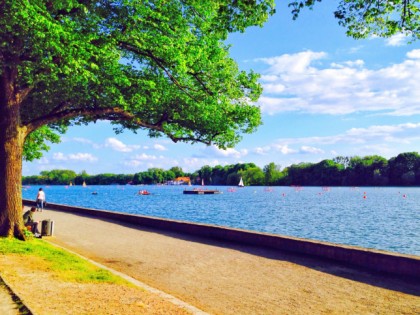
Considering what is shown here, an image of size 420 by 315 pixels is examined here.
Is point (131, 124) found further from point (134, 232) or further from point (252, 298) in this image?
point (252, 298)

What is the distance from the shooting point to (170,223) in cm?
2084

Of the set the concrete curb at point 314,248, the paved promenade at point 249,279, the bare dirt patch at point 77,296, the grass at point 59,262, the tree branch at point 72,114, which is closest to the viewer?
the bare dirt patch at point 77,296

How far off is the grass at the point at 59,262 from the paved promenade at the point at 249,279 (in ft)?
3.57

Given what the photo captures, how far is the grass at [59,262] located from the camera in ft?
31.6

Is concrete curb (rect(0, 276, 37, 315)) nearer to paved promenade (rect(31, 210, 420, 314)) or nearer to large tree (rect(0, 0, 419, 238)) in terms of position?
paved promenade (rect(31, 210, 420, 314))

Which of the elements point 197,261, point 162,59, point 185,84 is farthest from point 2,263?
point 185,84

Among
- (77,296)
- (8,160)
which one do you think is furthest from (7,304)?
(8,160)

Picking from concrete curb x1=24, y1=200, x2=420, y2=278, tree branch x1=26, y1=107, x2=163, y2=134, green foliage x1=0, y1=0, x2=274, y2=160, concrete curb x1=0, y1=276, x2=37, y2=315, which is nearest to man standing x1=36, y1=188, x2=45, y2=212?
concrete curb x1=24, y1=200, x2=420, y2=278

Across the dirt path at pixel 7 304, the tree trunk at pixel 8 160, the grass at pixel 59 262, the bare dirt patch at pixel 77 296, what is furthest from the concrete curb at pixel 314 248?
the dirt path at pixel 7 304

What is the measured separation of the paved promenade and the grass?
1.09m

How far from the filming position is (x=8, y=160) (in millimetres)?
14312

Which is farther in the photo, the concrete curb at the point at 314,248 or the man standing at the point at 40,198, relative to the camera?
the man standing at the point at 40,198

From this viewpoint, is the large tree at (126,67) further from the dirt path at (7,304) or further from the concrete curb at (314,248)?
the dirt path at (7,304)

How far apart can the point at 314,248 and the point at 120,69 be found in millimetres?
9865
